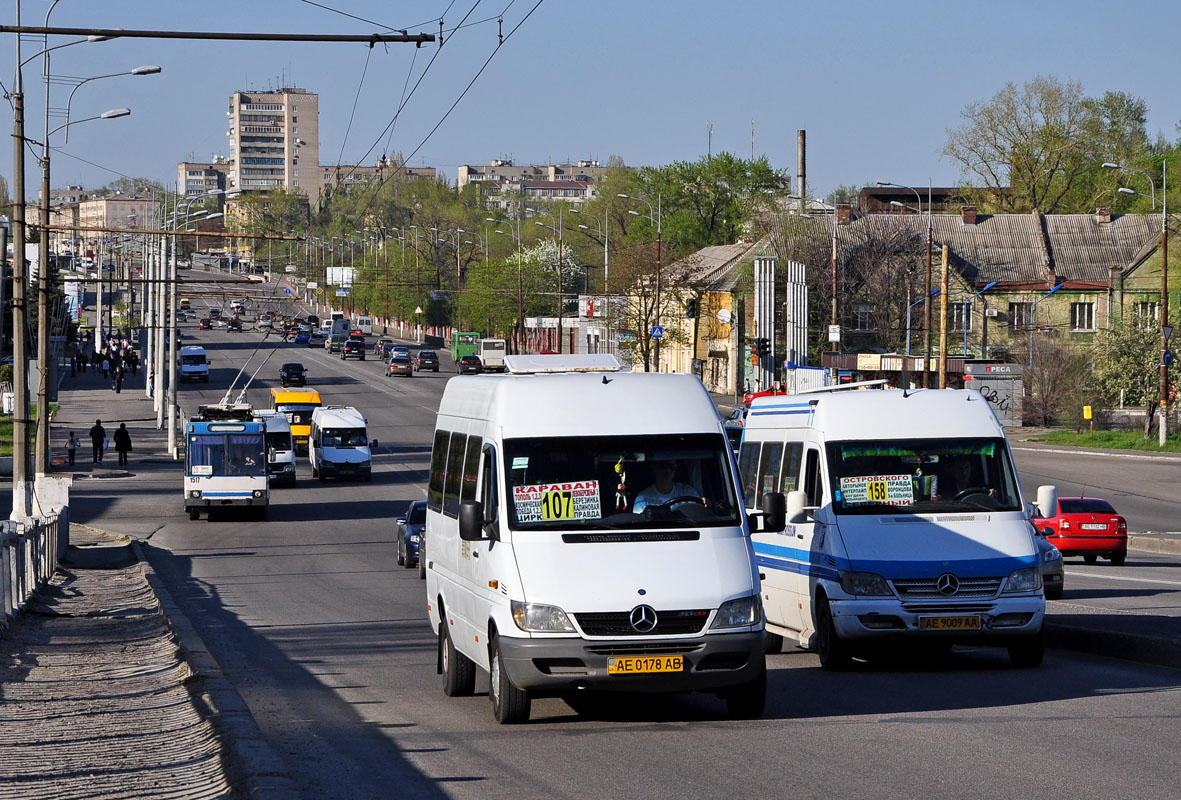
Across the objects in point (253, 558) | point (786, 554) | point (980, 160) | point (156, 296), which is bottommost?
point (253, 558)

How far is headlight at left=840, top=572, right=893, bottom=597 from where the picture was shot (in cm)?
1288

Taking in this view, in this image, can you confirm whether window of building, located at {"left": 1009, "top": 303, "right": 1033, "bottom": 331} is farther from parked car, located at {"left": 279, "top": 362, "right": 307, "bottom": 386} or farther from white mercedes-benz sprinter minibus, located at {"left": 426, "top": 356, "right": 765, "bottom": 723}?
white mercedes-benz sprinter minibus, located at {"left": 426, "top": 356, "right": 765, "bottom": 723}

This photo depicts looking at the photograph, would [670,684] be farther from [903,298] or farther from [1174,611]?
[903,298]

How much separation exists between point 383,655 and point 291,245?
91.0 meters

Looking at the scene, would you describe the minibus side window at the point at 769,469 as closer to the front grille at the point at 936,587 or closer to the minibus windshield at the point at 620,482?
the front grille at the point at 936,587

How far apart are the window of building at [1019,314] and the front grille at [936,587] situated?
7232 cm

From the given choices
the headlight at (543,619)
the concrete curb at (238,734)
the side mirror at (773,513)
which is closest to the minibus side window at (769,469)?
the side mirror at (773,513)

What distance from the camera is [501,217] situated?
178750 millimetres

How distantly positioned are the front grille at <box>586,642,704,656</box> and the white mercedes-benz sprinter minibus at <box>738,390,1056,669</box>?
3397 mm

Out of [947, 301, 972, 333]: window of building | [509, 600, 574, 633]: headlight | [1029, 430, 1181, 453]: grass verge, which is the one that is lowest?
[1029, 430, 1181, 453]: grass verge

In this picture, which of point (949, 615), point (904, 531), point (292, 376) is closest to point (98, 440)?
point (292, 376)

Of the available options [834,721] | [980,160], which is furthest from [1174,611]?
[980,160]

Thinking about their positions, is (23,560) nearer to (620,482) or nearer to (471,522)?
(471,522)

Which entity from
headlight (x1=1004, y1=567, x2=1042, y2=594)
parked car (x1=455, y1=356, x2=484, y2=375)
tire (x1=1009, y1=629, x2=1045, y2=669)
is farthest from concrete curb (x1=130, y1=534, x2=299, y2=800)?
parked car (x1=455, y1=356, x2=484, y2=375)
